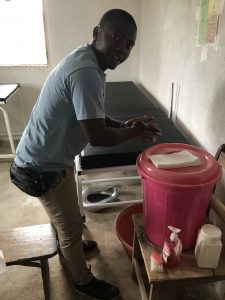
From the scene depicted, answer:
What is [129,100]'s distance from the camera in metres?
2.63

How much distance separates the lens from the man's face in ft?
3.44

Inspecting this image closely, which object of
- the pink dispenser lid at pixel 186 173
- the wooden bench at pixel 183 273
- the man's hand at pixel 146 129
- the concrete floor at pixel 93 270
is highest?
the man's hand at pixel 146 129

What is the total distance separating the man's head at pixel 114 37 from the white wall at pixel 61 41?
224 cm

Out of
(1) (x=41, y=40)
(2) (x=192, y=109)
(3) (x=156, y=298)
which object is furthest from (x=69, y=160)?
(1) (x=41, y=40)

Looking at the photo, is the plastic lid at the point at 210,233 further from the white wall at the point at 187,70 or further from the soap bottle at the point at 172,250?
the white wall at the point at 187,70

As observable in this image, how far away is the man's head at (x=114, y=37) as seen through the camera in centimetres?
105

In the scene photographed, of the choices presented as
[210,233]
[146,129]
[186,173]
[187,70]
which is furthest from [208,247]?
[187,70]

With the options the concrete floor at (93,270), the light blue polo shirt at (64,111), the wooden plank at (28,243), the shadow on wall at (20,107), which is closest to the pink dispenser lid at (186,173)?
the light blue polo shirt at (64,111)

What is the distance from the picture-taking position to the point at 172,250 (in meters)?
1.04

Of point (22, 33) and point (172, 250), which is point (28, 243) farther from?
point (22, 33)

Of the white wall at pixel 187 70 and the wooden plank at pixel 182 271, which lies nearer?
the wooden plank at pixel 182 271

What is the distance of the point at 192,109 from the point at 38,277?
1431 mm

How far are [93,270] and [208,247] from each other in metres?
0.89

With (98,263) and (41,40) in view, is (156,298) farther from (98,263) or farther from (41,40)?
(41,40)
